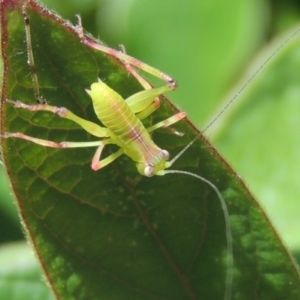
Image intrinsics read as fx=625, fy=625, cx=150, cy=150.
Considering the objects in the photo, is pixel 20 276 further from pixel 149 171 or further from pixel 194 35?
pixel 194 35

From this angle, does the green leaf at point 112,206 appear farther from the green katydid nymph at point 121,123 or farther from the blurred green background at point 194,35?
the blurred green background at point 194,35

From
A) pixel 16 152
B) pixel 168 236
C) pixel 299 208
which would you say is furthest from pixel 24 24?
pixel 299 208

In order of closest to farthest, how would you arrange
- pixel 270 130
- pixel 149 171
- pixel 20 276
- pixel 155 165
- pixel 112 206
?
pixel 112 206
pixel 149 171
pixel 155 165
pixel 20 276
pixel 270 130

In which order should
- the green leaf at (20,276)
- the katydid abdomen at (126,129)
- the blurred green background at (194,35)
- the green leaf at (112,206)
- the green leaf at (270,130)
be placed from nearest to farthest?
the green leaf at (112,206), the katydid abdomen at (126,129), the green leaf at (20,276), the green leaf at (270,130), the blurred green background at (194,35)

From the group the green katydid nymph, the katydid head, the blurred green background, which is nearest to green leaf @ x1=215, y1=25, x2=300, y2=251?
the blurred green background

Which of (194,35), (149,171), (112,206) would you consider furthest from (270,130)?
(112,206)

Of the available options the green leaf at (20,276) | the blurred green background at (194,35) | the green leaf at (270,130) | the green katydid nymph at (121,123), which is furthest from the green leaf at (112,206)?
the blurred green background at (194,35)

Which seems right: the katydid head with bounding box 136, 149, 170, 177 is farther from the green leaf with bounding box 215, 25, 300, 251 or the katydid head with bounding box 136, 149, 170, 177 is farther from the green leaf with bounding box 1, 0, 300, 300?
the green leaf with bounding box 215, 25, 300, 251

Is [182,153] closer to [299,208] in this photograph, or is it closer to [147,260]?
[147,260]
